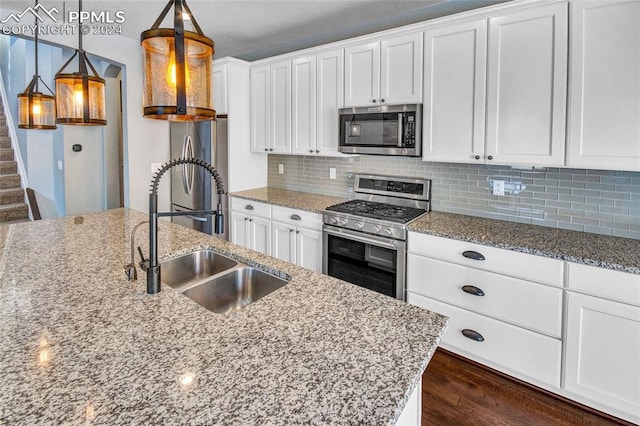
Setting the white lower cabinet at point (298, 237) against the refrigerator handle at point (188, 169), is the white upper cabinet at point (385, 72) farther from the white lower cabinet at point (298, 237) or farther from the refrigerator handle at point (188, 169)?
the refrigerator handle at point (188, 169)

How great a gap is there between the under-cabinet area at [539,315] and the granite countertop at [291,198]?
104cm

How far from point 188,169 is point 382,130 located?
2.26 metres

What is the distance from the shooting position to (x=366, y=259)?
9.23 ft

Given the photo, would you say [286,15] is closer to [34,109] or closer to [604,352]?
[34,109]

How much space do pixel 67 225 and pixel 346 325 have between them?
2.14 meters

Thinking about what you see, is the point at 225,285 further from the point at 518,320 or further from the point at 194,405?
the point at 518,320

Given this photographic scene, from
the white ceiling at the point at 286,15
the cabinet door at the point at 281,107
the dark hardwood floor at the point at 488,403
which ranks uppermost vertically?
the white ceiling at the point at 286,15

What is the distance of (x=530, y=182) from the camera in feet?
8.43

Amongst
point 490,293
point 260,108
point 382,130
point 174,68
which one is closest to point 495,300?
point 490,293

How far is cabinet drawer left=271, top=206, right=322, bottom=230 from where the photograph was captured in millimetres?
3131

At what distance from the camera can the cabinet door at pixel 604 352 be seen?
5.95ft

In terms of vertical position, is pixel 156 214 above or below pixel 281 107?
below

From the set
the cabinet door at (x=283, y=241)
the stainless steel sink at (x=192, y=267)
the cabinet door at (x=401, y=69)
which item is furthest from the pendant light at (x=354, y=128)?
the stainless steel sink at (x=192, y=267)

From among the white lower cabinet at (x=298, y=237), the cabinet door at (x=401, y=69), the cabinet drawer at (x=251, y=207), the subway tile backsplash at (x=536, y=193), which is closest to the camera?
the subway tile backsplash at (x=536, y=193)
